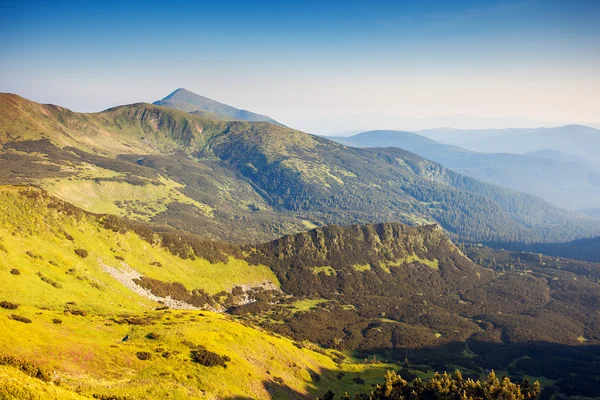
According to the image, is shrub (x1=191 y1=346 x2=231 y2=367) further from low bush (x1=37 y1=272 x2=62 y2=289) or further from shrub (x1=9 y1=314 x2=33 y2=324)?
low bush (x1=37 y1=272 x2=62 y2=289)

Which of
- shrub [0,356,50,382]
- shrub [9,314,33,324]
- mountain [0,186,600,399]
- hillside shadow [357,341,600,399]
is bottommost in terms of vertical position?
hillside shadow [357,341,600,399]

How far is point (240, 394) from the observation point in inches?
2333

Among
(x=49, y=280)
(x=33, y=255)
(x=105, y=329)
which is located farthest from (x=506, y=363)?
(x=33, y=255)

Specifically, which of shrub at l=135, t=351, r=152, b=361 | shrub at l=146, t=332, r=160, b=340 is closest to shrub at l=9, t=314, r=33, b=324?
shrub at l=135, t=351, r=152, b=361

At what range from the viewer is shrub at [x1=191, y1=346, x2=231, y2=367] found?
61.8 metres

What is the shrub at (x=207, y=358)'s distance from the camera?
203 feet

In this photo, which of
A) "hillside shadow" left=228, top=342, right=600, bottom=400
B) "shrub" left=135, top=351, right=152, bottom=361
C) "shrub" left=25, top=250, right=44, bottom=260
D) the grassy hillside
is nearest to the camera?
the grassy hillside

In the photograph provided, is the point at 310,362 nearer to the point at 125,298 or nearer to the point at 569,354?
the point at 125,298

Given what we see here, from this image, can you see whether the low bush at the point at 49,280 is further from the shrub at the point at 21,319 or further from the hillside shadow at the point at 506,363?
the hillside shadow at the point at 506,363

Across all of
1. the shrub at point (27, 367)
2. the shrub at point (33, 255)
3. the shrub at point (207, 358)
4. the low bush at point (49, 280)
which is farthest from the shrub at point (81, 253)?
the shrub at point (27, 367)

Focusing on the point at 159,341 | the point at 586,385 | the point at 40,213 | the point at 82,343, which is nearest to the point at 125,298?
the point at 40,213

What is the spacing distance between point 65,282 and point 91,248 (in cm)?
3545

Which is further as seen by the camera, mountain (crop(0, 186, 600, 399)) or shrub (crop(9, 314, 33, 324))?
shrub (crop(9, 314, 33, 324))

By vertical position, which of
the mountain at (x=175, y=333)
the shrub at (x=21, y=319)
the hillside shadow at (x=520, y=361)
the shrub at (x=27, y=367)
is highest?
the shrub at (x=27, y=367)
